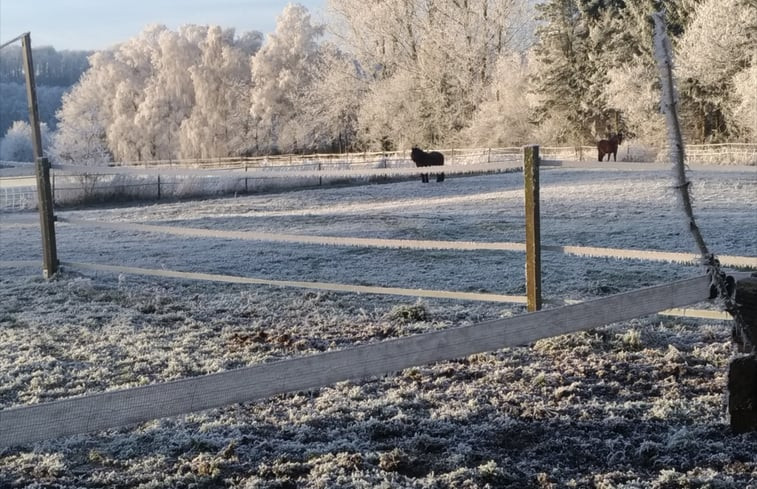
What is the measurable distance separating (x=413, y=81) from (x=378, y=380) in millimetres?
34823

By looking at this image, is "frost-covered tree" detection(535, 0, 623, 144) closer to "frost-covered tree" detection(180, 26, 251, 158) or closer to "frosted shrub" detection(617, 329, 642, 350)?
"frost-covered tree" detection(180, 26, 251, 158)

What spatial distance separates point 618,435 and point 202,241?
8572 mm

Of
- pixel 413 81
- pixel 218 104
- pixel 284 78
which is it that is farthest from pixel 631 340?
pixel 218 104

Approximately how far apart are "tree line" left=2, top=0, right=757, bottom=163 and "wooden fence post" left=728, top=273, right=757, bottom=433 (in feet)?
67.6

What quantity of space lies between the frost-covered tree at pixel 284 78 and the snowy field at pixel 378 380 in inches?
1438

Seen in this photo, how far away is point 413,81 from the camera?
37.3 m

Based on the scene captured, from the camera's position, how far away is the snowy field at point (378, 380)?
8.49 ft

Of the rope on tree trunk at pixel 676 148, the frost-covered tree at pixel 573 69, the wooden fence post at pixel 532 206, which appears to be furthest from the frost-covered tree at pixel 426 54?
the rope on tree trunk at pixel 676 148

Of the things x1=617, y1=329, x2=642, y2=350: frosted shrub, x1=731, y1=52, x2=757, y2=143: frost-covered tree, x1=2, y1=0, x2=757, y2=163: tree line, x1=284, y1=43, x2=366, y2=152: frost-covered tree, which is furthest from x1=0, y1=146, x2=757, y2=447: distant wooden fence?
x1=284, y1=43, x2=366, y2=152: frost-covered tree

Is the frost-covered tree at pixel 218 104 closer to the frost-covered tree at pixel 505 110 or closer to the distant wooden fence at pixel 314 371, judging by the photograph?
the frost-covered tree at pixel 505 110

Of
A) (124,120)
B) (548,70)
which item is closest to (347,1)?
(548,70)

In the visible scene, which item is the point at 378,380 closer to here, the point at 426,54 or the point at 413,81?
the point at 426,54

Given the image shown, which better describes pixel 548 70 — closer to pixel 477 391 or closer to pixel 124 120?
pixel 124 120

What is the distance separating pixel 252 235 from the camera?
18.8 feet
